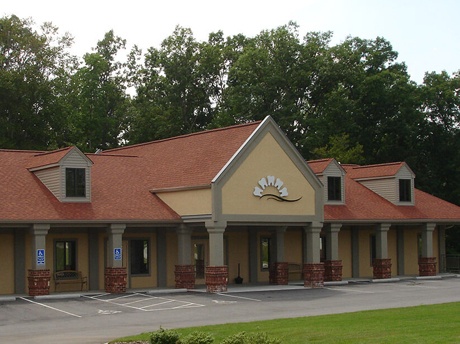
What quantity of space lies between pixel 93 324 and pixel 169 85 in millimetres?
49911

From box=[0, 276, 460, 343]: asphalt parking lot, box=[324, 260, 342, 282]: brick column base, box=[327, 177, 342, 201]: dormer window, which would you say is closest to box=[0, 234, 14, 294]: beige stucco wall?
box=[0, 276, 460, 343]: asphalt parking lot

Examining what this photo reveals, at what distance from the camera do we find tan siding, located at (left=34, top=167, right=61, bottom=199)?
36.7m

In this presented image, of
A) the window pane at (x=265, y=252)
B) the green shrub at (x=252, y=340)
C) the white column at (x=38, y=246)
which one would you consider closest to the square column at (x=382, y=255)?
the window pane at (x=265, y=252)

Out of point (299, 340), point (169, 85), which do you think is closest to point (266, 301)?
point (299, 340)

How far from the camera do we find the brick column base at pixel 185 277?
38.4 metres

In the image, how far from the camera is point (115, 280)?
36000mm

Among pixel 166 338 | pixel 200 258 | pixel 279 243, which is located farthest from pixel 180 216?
pixel 166 338

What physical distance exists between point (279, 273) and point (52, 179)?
1196cm

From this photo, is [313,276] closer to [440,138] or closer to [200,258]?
[200,258]

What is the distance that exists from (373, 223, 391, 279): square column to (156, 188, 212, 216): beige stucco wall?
1214cm

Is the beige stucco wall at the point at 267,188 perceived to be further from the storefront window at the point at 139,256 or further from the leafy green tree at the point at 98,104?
the leafy green tree at the point at 98,104

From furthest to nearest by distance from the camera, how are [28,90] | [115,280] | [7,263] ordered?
1. [28,90]
2. [115,280]
3. [7,263]

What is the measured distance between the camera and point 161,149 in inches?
1773

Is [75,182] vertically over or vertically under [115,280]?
over
